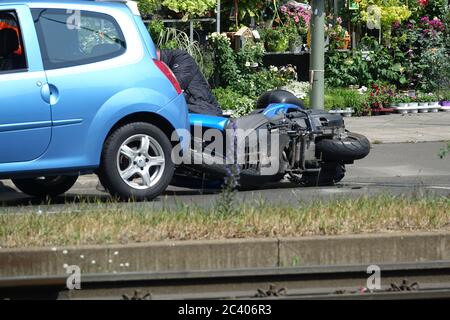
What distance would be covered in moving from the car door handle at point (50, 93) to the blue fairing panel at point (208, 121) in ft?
5.43

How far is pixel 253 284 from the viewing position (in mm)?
6473

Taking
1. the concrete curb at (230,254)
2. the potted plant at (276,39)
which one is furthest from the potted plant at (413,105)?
the concrete curb at (230,254)

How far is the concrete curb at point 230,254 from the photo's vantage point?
663 centimetres

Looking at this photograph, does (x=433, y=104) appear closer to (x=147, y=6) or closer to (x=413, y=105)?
(x=413, y=105)

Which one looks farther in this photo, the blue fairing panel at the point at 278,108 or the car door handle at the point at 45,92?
the blue fairing panel at the point at 278,108

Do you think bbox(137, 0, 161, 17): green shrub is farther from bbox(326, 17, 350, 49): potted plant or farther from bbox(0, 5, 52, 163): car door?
bbox(0, 5, 52, 163): car door

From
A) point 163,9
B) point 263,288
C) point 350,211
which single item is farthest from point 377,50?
point 263,288

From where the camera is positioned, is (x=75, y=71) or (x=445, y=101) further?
(x=445, y=101)

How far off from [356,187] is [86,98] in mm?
3277

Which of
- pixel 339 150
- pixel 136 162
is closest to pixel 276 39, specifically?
pixel 339 150

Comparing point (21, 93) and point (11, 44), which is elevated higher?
point (11, 44)

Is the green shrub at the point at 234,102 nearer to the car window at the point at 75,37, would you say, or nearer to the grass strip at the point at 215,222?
the car window at the point at 75,37

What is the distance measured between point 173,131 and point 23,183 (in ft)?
5.67
